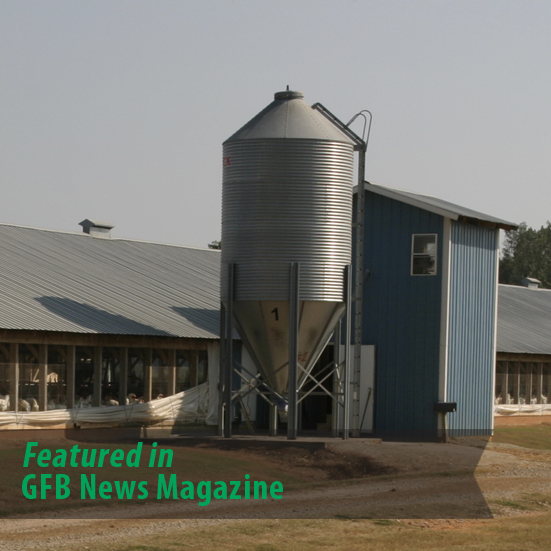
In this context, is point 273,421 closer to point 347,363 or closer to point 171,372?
point 347,363

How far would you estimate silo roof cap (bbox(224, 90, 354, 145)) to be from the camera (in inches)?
1027

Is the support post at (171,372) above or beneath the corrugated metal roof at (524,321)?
beneath

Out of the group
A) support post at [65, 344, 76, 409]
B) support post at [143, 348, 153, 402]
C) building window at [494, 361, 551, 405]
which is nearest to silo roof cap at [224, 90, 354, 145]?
support post at [143, 348, 153, 402]

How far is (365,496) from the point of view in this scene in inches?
774

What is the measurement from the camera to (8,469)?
19547 mm

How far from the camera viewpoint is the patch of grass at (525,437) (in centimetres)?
3102

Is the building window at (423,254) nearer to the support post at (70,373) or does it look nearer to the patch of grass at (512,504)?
the support post at (70,373)

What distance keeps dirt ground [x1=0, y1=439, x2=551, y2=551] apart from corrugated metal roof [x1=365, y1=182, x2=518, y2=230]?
20.5 ft

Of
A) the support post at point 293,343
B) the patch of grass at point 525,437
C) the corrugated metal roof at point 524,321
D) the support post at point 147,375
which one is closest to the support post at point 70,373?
the support post at point 147,375

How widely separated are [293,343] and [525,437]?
10.6 metres

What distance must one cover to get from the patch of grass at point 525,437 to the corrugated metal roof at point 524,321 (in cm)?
263

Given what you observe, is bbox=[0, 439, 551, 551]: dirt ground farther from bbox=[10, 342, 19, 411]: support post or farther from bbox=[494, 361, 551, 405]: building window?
bbox=[494, 361, 551, 405]: building window

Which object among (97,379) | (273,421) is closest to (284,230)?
(273,421)

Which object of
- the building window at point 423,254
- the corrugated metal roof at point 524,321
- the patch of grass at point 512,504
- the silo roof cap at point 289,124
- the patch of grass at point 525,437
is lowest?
the patch of grass at point 525,437
